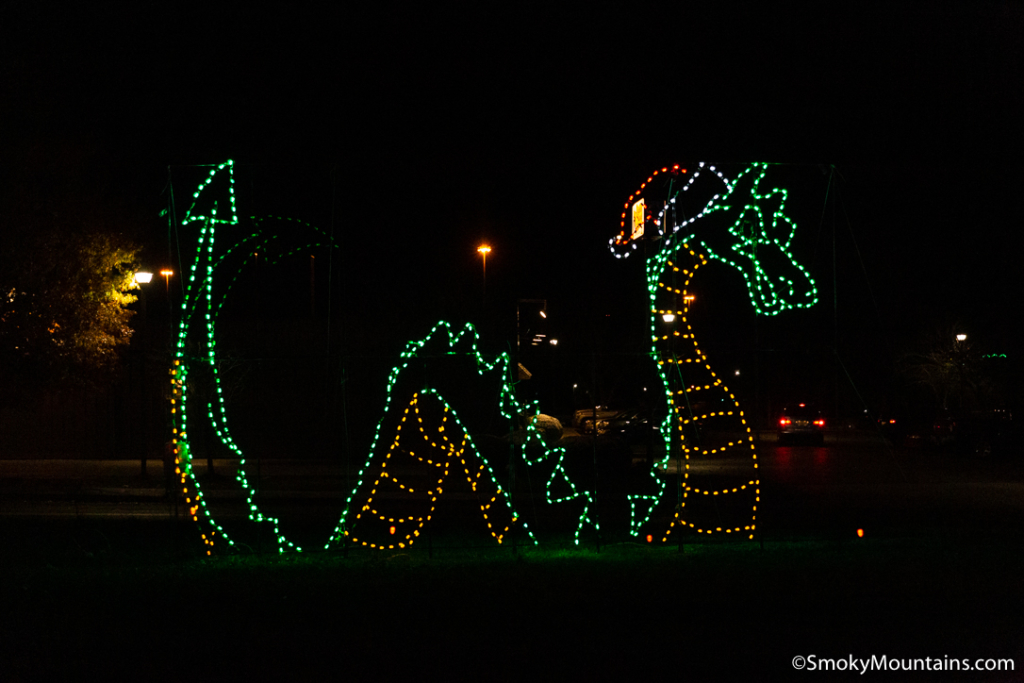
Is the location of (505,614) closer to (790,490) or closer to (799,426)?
(790,490)

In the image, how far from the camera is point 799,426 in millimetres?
30344

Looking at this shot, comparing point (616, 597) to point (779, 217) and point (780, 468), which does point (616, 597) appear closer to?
point (779, 217)

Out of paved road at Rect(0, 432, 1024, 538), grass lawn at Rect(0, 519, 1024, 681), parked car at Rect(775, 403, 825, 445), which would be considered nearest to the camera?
grass lawn at Rect(0, 519, 1024, 681)

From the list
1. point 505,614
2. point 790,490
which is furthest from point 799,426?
point 505,614

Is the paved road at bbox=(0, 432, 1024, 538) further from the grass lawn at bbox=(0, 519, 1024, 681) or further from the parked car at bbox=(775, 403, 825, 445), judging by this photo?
the parked car at bbox=(775, 403, 825, 445)

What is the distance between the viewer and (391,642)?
6492mm

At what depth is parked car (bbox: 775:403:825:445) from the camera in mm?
30188

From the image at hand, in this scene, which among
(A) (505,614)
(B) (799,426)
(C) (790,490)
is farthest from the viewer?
(B) (799,426)

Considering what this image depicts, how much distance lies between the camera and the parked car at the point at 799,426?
99.0ft

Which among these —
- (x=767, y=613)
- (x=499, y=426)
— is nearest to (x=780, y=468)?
(x=499, y=426)

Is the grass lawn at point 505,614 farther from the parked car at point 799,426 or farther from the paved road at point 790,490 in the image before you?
the parked car at point 799,426

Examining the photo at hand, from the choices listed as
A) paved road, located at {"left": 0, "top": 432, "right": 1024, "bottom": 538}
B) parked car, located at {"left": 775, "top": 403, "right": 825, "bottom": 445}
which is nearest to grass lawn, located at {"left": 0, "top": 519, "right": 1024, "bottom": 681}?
paved road, located at {"left": 0, "top": 432, "right": 1024, "bottom": 538}

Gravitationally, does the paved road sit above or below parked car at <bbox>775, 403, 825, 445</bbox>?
below

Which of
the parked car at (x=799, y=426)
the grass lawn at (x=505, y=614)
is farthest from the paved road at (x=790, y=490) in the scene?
the parked car at (x=799, y=426)
